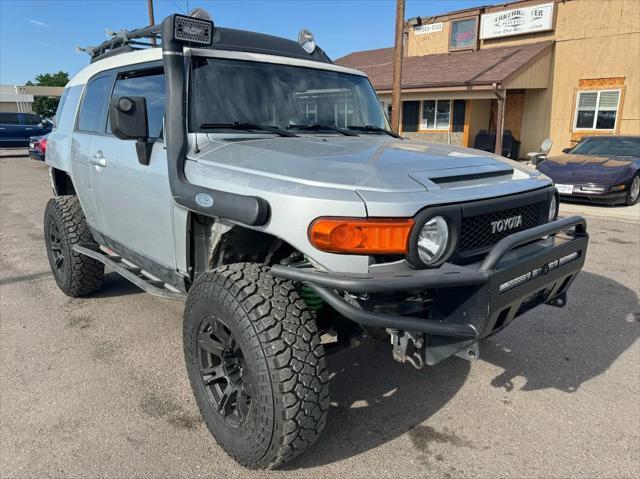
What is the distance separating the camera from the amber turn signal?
2.03 meters

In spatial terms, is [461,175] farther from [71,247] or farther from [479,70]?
[479,70]

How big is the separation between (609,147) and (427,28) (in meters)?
13.4

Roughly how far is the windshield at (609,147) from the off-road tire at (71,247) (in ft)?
32.4

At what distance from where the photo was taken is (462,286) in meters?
2.10

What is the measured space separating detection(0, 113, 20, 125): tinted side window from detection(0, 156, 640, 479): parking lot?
73.3 ft

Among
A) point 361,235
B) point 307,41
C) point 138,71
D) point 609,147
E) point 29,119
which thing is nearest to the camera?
point 361,235

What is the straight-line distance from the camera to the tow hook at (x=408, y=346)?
225cm

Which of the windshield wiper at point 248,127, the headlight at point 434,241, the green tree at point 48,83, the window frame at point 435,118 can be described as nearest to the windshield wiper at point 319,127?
the windshield wiper at point 248,127

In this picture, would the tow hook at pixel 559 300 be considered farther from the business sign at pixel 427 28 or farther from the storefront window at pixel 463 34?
the business sign at pixel 427 28

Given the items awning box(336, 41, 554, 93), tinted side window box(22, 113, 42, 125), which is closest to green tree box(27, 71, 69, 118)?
tinted side window box(22, 113, 42, 125)

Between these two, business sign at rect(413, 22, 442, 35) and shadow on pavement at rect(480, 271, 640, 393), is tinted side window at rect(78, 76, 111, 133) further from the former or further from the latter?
business sign at rect(413, 22, 442, 35)

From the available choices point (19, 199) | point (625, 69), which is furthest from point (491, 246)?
point (625, 69)

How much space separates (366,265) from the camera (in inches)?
82.1

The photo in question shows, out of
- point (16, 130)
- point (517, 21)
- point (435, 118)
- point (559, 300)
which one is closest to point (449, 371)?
point (559, 300)
